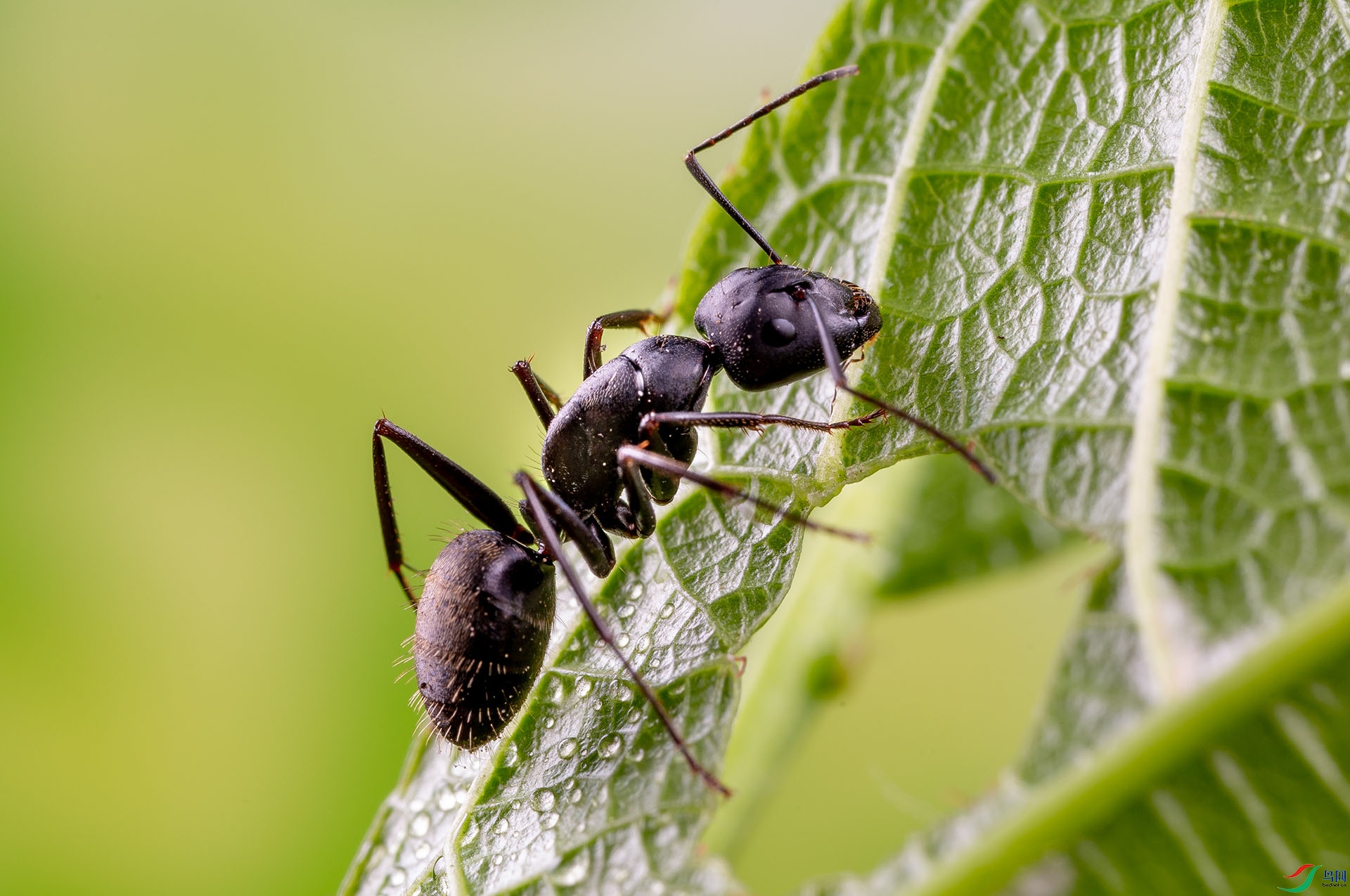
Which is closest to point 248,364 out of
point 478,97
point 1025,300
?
point 478,97

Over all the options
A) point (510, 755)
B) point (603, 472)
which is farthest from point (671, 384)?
point (510, 755)

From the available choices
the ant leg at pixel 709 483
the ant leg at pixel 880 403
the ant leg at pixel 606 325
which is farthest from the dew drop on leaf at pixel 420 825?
the ant leg at pixel 880 403

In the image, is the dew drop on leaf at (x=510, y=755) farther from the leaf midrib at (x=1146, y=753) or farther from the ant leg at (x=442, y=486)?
the leaf midrib at (x=1146, y=753)

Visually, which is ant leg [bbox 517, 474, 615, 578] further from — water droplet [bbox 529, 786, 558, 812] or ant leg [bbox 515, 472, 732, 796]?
water droplet [bbox 529, 786, 558, 812]

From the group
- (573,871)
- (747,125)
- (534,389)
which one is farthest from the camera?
(534,389)

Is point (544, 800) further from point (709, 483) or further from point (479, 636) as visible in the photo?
point (709, 483)

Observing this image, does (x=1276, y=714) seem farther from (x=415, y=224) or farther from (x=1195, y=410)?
(x=415, y=224)

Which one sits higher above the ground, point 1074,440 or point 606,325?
point 606,325

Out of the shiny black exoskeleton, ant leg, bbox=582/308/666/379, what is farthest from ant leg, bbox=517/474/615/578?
ant leg, bbox=582/308/666/379
